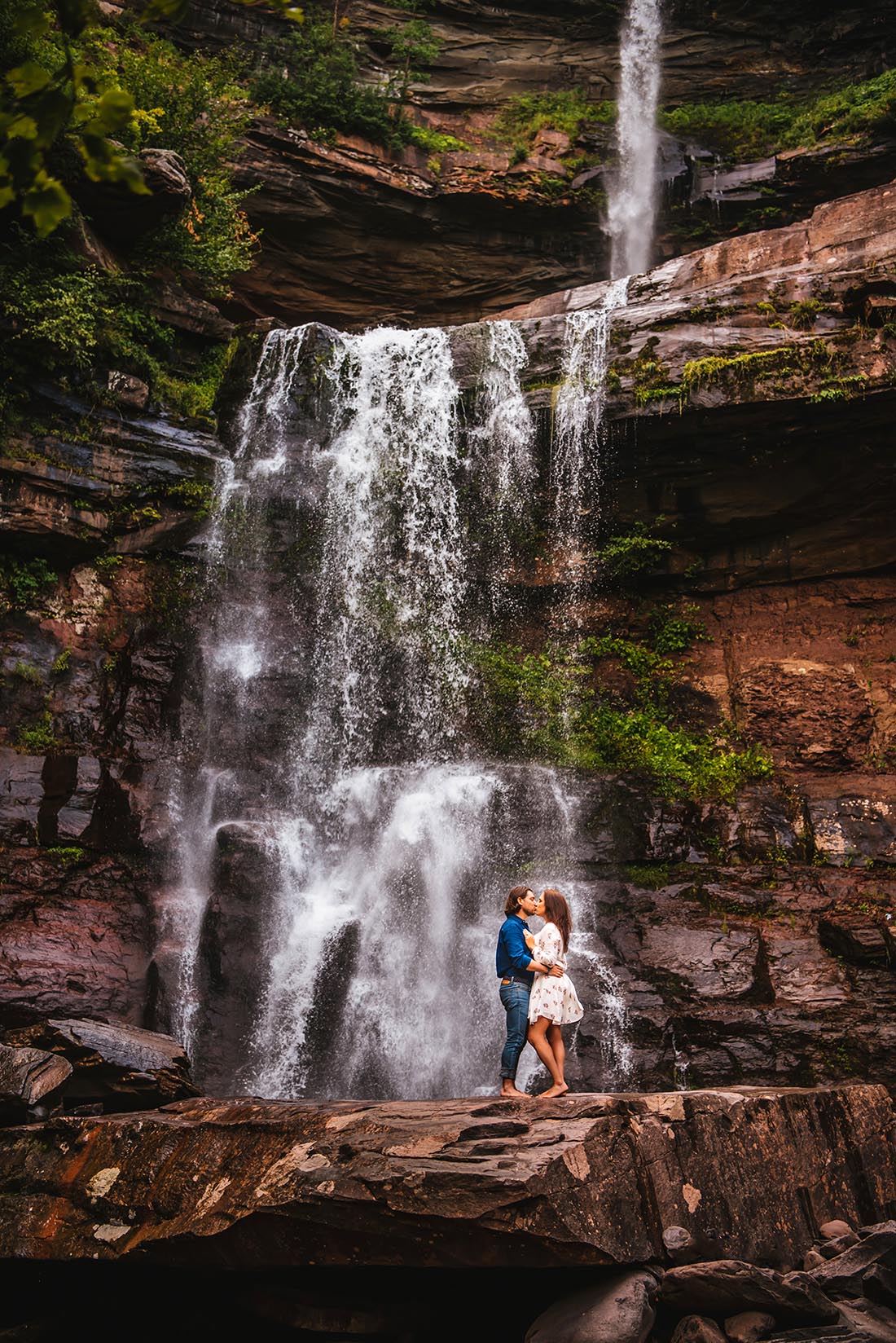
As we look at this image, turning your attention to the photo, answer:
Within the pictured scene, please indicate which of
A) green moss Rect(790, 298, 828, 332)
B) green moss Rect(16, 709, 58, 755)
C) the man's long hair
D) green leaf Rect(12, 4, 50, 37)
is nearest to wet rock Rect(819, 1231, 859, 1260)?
the man's long hair

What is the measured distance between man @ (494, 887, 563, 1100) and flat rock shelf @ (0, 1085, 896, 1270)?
731 mm

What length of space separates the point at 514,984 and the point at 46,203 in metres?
5.09

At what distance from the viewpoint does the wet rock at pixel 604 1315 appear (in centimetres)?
417

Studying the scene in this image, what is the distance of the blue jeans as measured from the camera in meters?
6.29

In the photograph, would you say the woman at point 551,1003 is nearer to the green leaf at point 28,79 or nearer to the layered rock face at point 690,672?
the layered rock face at point 690,672

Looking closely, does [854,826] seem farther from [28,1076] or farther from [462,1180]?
[28,1076]

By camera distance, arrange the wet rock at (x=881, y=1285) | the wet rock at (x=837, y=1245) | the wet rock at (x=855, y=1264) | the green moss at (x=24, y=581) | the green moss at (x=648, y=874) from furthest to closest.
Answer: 1. the green moss at (x=24, y=581)
2. the green moss at (x=648, y=874)
3. the wet rock at (x=837, y=1245)
4. the wet rock at (x=855, y=1264)
5. the wet rock at (x=881, y=1285)

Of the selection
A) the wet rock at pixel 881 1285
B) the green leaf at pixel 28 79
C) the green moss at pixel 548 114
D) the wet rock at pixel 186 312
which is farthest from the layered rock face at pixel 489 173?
the wet rock at pixel 881 1285

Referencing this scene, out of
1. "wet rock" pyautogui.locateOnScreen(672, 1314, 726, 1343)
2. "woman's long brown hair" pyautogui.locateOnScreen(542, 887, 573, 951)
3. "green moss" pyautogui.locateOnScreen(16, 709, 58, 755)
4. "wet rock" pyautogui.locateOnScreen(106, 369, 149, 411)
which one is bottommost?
"wet rock" pyautogui.locateOnScreen(672, 1314, 726, 1343)

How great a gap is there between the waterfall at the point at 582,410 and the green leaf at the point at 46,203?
11051 mm

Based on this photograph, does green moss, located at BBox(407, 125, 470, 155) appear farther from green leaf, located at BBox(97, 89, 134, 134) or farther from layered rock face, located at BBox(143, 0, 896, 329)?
green leaf, located at BBox(97, 89, 134, 134)

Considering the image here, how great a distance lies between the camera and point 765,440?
12758mm

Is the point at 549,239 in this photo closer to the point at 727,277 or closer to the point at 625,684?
the point at 727,277

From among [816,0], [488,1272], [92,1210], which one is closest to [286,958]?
[92,1210]
